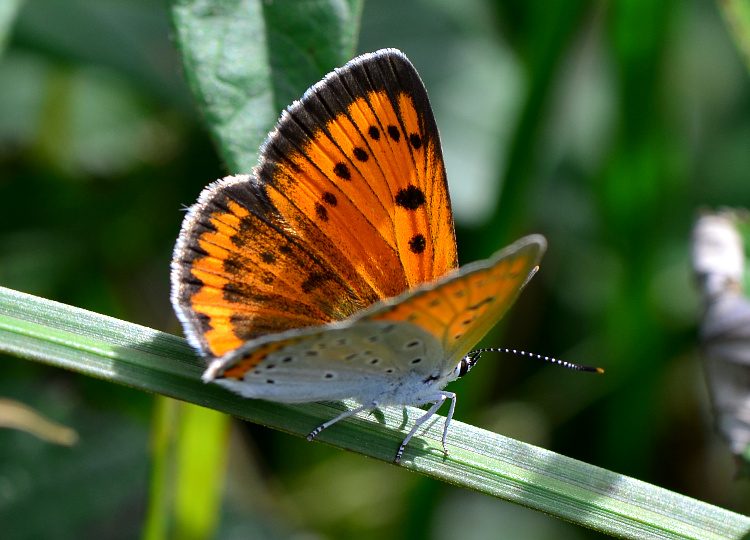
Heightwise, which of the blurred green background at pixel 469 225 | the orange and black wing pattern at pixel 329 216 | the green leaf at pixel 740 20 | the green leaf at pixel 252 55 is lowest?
the blurred green background at pixel 469 225

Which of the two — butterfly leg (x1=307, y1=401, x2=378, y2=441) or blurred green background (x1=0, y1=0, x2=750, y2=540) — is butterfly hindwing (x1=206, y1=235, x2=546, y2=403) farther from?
blurred green background (x1=0, y1=0, x2=750, y2=540)

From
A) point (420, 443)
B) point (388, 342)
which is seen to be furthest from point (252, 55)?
point (420, 443)

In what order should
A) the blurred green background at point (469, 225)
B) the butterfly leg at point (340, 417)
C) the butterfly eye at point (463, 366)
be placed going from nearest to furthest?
1. the butterfly leg at point (340, 417)
2. the butterfly eye at point (463, 366)
3. the blurred green background at point (469, 225)

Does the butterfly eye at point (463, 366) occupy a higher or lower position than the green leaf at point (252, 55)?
lower

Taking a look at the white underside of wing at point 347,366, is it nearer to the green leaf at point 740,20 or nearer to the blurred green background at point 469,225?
the blurred green background at point 469,225

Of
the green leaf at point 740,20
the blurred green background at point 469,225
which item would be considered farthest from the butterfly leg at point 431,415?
the green leaf at point 740,20

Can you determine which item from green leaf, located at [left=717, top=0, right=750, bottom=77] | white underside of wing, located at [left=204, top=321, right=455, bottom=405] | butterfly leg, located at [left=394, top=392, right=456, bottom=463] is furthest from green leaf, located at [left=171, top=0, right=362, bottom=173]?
green leaf, located at [left=717, top=0, right=750, bottom=77]

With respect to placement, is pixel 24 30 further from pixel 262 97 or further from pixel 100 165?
pixel 262 97

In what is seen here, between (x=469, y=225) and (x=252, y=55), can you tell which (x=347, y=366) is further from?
(x=469, y=225)
